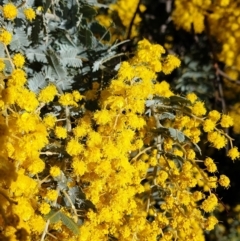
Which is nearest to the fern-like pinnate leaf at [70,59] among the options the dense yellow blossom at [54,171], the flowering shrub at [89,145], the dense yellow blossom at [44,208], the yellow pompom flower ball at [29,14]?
the flowering shrub at [89,145]

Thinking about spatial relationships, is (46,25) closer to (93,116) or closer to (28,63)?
(28,63)

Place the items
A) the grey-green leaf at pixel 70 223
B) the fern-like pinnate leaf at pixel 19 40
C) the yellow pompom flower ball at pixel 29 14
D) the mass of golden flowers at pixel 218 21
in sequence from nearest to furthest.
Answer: the grey-green leaf at pixel 70 223 < the yellow pompom flower ball at pixel 29 14 < the fern-like pinnate leaf at pixel 19 40 < the mass of golden flowers at pixel 218 21

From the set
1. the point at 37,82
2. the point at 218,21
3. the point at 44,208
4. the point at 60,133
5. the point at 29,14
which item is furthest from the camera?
the point at 218,21

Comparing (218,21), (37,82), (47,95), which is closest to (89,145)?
(47,95)

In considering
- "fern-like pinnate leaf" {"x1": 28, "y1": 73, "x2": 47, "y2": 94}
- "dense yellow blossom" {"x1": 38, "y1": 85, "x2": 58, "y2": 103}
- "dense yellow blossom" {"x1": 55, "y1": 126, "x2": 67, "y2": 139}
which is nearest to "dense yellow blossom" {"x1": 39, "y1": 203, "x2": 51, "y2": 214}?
"dense yellow blossom" {"x1": 55, "y1": 126, "x2": 67, "y2": 139}

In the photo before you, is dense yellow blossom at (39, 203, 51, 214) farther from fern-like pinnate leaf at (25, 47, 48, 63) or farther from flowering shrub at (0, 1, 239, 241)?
fern-like pinnate leaf at (25, 47, 48, 63)

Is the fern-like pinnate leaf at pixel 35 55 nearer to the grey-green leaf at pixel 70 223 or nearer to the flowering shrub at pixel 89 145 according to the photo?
the flowering shrub at pixel 89 145

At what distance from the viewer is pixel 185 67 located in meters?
3.02

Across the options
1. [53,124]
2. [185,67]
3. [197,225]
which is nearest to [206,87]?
[185,67]

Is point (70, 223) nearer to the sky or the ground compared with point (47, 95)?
nearer to the ground

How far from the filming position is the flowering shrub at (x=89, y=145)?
1657mm

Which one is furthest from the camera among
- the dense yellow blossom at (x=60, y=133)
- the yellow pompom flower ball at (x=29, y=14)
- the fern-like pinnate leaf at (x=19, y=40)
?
the fern-like pinnate leaf at (x=19, y=40)

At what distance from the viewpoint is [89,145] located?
173 centimetres

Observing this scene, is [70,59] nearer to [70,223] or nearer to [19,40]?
[19,40]
